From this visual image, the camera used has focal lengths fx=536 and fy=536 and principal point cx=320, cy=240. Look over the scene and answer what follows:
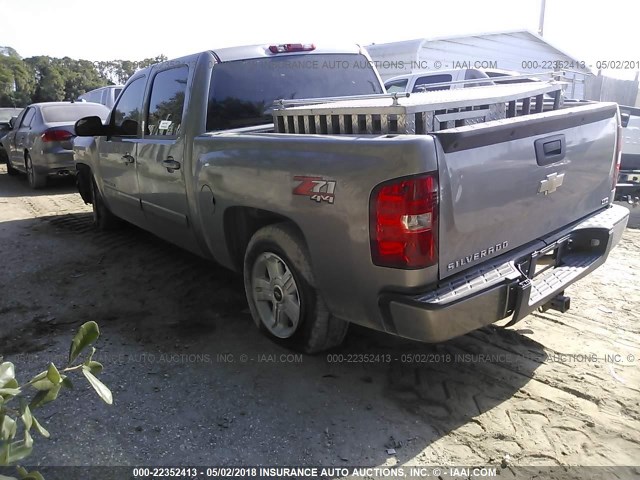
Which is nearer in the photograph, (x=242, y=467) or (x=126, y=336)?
(x=242, y=467)

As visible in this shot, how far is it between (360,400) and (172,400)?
1.07m

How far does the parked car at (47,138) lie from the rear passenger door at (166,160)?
5.85m

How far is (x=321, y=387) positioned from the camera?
316cm

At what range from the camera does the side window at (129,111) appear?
504cm

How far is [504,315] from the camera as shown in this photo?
2.73 metres

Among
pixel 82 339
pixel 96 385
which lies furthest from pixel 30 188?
pixel 96 385

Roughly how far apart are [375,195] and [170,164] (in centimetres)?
223

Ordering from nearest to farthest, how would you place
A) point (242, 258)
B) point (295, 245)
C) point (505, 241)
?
point (505, 241) → point (295, 245) → point (242, 258)

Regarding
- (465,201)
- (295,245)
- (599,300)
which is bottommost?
(599,300)

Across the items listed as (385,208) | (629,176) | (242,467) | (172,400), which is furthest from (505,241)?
(629,176)

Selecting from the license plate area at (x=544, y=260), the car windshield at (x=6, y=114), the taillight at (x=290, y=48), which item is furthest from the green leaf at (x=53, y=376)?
the car windshield at (x=6, y=114)

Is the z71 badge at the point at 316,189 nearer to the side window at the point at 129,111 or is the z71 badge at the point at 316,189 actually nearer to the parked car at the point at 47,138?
the side window at the point at 129,111

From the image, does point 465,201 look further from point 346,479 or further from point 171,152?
point 171,152

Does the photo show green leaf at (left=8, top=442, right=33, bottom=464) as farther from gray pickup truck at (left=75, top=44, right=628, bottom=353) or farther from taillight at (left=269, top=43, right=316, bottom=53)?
taillight at (left=269, top=43, right=316, bottom=53)
